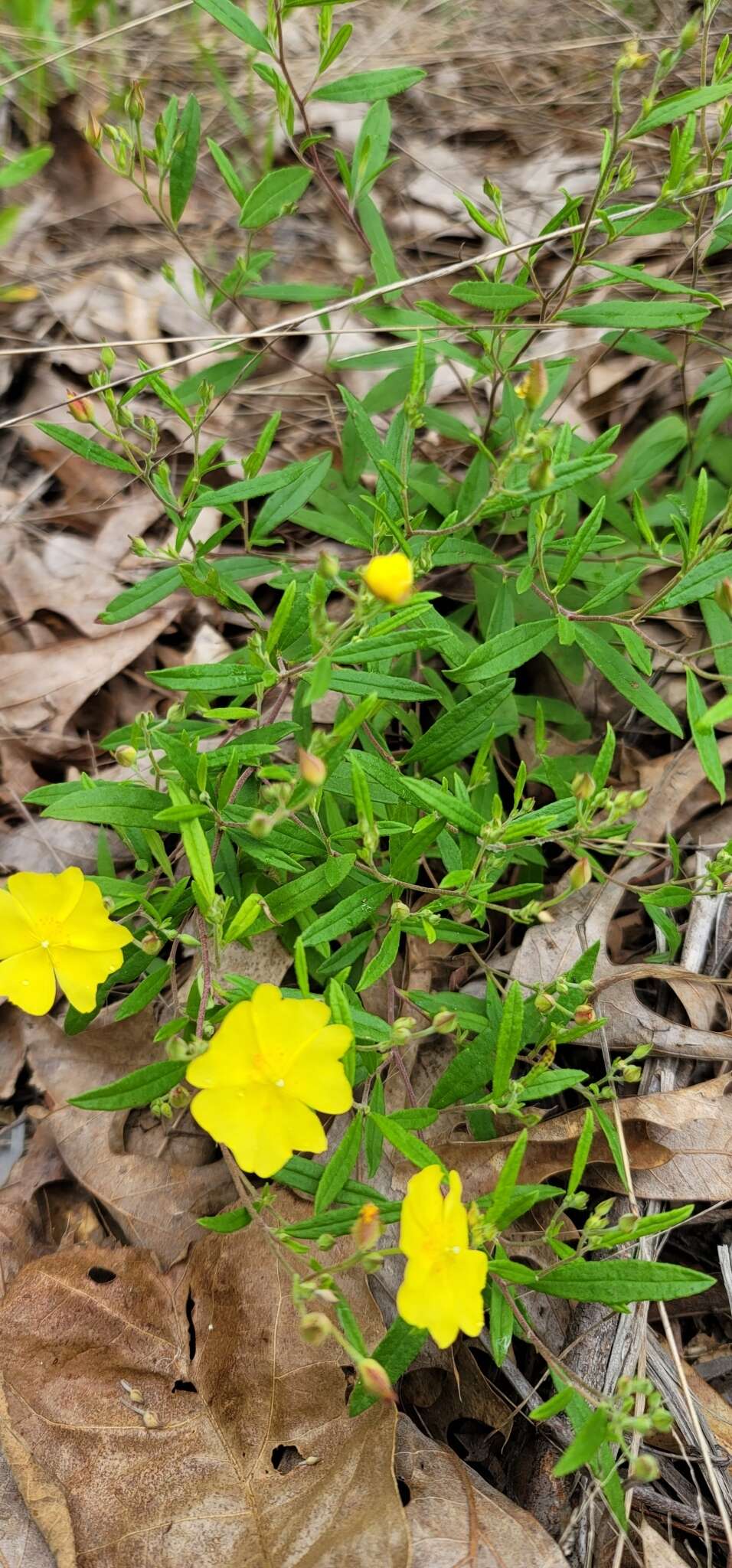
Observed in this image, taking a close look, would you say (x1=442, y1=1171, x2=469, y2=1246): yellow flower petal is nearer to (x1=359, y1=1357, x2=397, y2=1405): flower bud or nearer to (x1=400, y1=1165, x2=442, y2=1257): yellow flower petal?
(x1=400, y1=1165, x2=442, y2=1257): yellow flower petal

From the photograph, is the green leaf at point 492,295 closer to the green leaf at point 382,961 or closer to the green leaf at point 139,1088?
the green leaf at point 382,961

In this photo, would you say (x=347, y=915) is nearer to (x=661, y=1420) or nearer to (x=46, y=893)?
(x=46, y=893)

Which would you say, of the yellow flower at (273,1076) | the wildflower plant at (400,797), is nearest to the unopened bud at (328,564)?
the wildflower plant at (400,797)

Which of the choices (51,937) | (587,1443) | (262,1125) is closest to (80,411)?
(51,937)

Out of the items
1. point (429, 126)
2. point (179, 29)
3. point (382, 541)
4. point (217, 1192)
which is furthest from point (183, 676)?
point (179, 29)

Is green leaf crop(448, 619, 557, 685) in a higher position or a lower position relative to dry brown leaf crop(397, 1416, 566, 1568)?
higher

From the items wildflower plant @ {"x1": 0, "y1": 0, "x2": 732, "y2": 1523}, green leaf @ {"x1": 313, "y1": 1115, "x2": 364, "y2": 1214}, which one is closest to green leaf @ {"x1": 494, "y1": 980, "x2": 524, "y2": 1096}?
wildflower plant @ {"x1": 0, "y1": 0, "x2": 732, "y2": 1523}

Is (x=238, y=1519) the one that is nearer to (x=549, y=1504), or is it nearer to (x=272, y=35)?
(x=549, y=1504)
